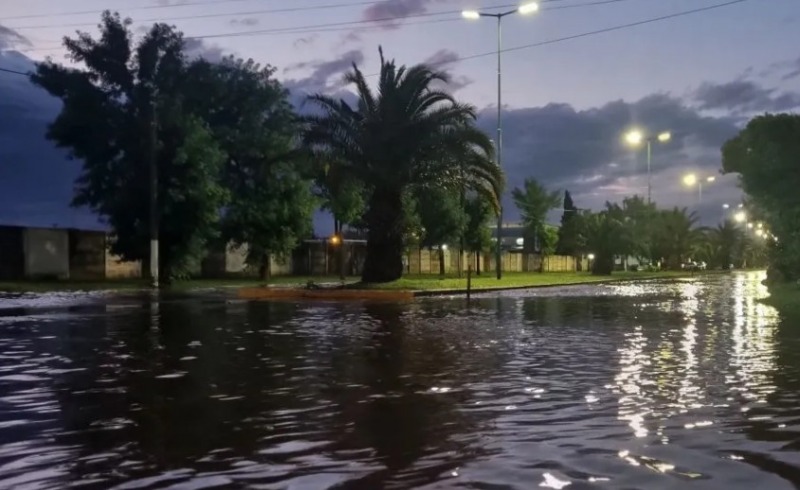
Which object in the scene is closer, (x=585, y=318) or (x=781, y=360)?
(x=781, y=360)

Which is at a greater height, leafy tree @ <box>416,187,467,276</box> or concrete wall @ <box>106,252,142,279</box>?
leafy tree @ <box>416,187,467,276</box>

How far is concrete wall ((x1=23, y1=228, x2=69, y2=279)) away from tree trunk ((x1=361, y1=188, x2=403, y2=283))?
55.2 ft

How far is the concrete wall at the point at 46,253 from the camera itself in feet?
141

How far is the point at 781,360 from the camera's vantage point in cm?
1298

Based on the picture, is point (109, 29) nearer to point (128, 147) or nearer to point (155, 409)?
point (128, 147)

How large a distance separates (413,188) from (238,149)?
1533 centimetres

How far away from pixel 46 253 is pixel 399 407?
39.1m

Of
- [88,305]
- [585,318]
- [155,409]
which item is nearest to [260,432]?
[155,409]

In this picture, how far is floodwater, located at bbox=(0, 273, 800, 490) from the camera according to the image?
627cm

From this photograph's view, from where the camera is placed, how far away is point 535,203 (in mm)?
83812

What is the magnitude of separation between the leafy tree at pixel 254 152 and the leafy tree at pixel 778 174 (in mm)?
22937

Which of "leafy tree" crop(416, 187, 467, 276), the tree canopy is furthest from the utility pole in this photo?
"leafy tree" crop(416, 187, 467, 276)

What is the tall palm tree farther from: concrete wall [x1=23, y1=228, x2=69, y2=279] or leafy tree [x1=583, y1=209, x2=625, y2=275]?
leafy tree [x1=583, y1=209, x2=625, y2=275]

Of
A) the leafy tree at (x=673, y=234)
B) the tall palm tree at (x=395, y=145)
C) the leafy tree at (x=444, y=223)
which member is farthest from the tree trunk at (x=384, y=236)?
the leafy tree at (x=673, y=234)
